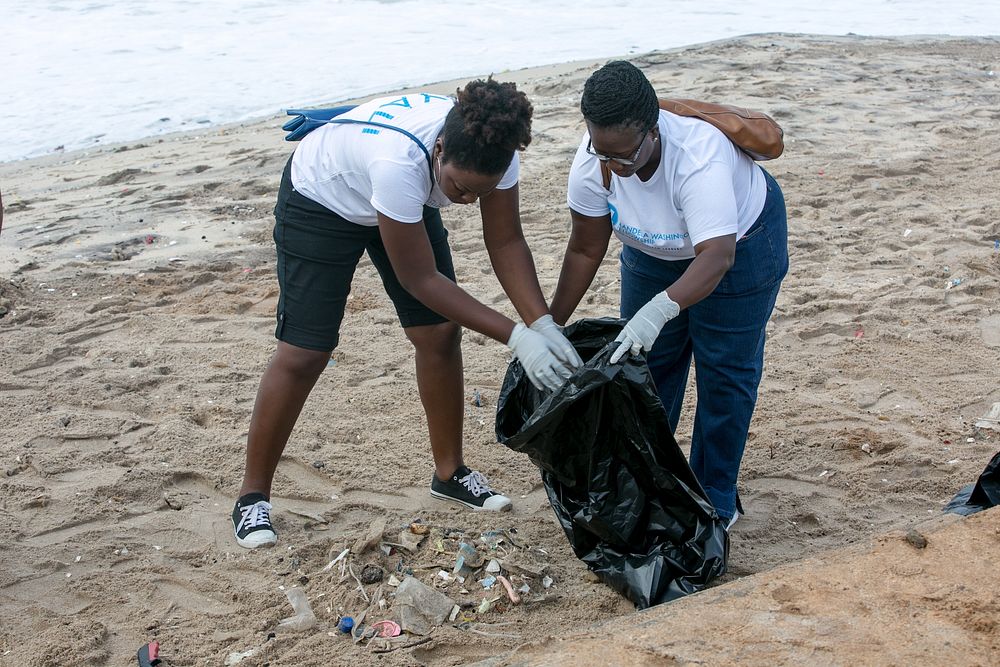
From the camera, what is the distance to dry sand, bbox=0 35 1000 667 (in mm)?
2637

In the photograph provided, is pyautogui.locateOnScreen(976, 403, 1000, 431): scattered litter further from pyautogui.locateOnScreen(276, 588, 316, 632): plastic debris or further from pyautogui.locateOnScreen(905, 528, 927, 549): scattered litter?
pyautogui.locateOnScreen(276, 588, 316, 632): plastic debris

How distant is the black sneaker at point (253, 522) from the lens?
298 centimetres

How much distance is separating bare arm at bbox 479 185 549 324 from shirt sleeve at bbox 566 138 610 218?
0.23 metres

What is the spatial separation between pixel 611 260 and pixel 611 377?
3050 millimetres

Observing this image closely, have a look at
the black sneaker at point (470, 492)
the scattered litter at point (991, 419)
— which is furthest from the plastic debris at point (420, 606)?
the scattered litter at point (991, 419)

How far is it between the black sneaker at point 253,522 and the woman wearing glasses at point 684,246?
116cm

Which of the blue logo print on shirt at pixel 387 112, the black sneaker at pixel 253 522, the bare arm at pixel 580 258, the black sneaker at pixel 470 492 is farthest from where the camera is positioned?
the black sneaker at pixel 470 492

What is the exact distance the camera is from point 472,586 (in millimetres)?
2740

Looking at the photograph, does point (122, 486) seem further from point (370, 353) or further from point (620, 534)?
point (620, 534)

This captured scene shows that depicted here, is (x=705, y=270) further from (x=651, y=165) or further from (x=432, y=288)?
(x=432, y=288)

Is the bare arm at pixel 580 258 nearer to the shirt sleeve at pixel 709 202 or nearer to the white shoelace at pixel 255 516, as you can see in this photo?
the shirt sleeve at pixel 709 202

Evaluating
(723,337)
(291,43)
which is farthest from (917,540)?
(291,43)

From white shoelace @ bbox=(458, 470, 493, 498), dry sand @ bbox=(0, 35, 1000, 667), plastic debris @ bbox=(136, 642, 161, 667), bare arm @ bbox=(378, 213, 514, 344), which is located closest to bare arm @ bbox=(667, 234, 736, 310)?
bare arm @ bbox=(378, 213, 514, 344)

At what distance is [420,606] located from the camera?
2.62m
